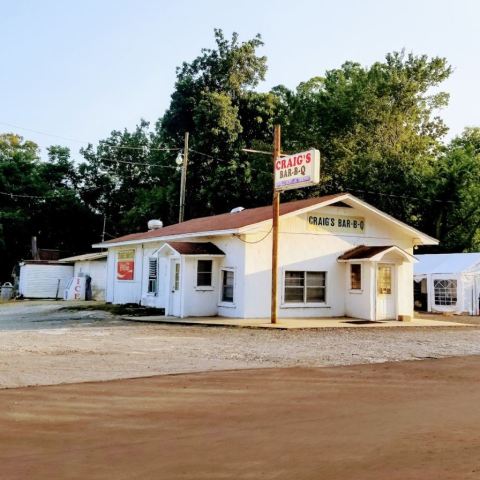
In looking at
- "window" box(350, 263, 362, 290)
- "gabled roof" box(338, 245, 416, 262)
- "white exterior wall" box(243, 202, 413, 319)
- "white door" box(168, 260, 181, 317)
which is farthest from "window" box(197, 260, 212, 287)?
"window" box(350, 263, 362, 290)

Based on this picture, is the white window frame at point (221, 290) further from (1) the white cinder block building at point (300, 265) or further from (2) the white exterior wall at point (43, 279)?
(2) the white exterior wall at point (43, 279)

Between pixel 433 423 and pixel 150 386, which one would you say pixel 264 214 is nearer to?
pixel 150 386

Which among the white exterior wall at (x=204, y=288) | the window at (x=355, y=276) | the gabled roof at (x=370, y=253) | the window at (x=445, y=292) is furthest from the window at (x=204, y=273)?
the window at (x=445, y=292)

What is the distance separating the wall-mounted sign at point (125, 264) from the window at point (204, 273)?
21.8 feet

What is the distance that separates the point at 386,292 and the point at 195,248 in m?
7.65

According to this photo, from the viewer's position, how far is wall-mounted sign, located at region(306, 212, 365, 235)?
22.3 meters

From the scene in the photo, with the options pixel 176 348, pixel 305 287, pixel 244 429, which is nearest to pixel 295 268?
pixel 305 287

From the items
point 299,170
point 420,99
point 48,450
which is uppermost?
point 420,99

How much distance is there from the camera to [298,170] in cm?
1897

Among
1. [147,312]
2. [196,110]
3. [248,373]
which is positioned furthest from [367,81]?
[248,373]

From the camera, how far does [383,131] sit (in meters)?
41.9

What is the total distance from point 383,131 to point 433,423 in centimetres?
3751

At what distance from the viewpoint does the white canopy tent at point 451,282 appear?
93.0 feet

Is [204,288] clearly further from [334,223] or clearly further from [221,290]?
[334,223]
